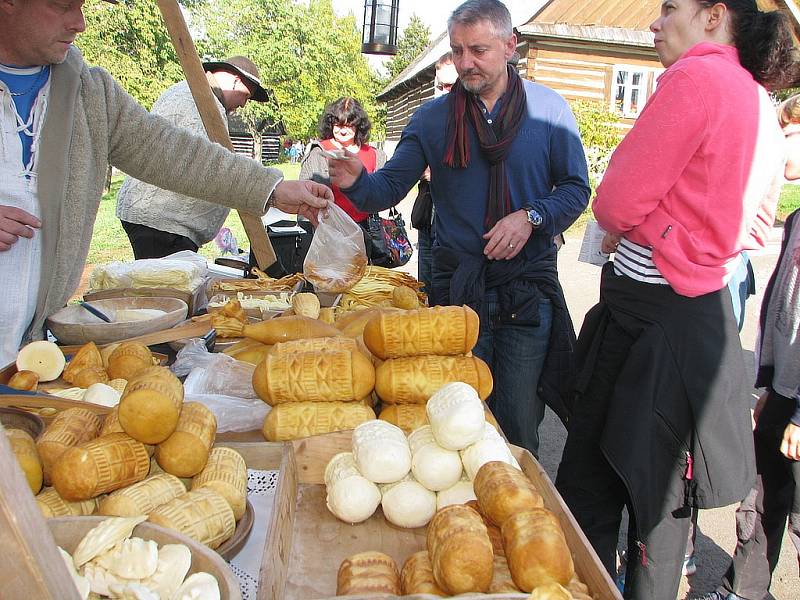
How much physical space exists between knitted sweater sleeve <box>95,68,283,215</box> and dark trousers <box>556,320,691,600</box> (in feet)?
4.92

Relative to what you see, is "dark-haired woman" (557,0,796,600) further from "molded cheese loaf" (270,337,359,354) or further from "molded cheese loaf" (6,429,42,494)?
"molded cheese loaf" (6,429,42,494)

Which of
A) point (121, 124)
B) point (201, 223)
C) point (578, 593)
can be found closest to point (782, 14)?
point (578, 593)

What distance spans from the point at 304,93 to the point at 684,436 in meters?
44.1

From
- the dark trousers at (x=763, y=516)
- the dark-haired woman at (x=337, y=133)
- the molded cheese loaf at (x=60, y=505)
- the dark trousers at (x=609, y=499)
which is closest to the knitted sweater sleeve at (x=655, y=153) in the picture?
the dark trousers at (x=609, y=499)

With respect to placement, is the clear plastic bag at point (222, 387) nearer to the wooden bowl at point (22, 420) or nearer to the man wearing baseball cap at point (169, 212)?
the wooden bowl at point (22, 420)

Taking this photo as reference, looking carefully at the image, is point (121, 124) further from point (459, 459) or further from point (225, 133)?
point (459, 459)

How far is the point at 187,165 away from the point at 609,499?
213 centimetres

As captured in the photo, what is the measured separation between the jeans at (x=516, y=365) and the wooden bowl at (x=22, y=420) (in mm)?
1946

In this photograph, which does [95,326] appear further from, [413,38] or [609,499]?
[413,38]

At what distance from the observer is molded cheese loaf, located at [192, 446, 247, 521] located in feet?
3.96

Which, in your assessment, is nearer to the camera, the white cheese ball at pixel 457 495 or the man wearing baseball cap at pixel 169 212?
the white cheese ball at pixel 457 495

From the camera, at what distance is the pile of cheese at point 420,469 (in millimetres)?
1334

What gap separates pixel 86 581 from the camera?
854mm

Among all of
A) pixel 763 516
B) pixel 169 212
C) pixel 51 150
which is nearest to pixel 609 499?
pixel 763 516
